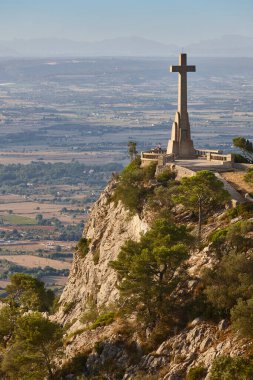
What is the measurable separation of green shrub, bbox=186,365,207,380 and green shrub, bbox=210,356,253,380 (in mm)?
1582

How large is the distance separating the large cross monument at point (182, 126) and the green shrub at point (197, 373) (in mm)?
29661

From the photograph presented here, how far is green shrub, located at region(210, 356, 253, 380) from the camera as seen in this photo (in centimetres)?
3553

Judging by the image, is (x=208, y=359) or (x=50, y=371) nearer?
(x=208, y=359)

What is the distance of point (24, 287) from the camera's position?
5944 cm

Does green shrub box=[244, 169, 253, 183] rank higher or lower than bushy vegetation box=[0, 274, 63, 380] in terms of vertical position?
higher

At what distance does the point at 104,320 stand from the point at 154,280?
3.96 metres

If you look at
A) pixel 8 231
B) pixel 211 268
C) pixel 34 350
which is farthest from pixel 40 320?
pixel 8 231

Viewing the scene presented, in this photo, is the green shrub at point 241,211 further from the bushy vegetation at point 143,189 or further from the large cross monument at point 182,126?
the large cross monument at point 182,126

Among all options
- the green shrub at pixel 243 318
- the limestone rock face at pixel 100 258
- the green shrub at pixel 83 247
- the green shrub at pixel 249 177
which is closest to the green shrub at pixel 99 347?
the green shrub at pixel 243 318

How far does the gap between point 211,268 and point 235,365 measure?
8.77 m

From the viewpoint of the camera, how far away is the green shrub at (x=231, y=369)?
35531 mm

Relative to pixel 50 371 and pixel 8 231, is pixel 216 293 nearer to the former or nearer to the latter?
pixel 50 371

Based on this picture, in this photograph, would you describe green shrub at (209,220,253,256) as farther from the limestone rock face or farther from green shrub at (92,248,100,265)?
green shrub at (92,248,100,265)

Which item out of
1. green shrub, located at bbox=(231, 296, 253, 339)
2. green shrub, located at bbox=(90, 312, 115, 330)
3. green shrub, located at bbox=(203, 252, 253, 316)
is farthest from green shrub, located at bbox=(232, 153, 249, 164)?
green shrub, located at bbox=(231, 296, 253, 339)
